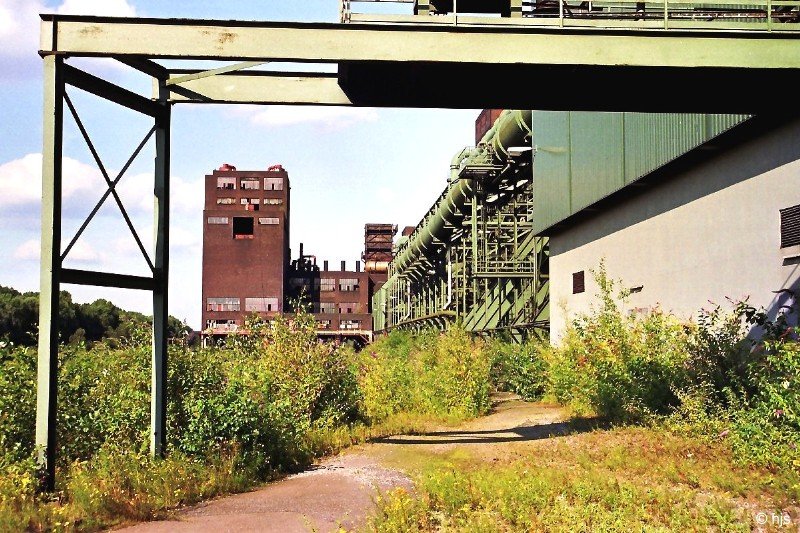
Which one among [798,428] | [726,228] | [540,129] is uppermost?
[540,129]

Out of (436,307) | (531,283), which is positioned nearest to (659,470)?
(531,283)

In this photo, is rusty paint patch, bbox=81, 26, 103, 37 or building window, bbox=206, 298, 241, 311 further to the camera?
building window, bbox=206, 298, 241, 311

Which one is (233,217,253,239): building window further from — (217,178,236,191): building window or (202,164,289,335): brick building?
(217,178,236,191): building window

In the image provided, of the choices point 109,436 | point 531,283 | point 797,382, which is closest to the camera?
point 797,382

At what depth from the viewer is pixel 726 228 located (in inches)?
501

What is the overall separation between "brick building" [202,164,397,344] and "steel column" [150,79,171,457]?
48827mm

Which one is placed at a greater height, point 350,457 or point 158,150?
point 158,150

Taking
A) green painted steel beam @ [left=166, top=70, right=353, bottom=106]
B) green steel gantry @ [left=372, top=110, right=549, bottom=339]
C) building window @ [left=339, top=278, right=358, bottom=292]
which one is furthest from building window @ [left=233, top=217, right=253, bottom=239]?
green painted steel beam @ [left=166, top=70, right=353, bottom=106]

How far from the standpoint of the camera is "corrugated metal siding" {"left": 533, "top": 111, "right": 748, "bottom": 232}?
1368cm

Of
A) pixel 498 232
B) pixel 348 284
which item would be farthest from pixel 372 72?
pixel 348 284

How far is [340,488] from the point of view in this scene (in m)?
8.80

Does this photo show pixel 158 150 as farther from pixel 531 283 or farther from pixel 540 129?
pixel 531 283

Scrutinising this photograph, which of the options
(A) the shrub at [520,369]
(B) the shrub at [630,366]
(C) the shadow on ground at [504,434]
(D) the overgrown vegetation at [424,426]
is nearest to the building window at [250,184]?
(A) the shrub at [520,369]

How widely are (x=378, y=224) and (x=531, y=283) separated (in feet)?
154
